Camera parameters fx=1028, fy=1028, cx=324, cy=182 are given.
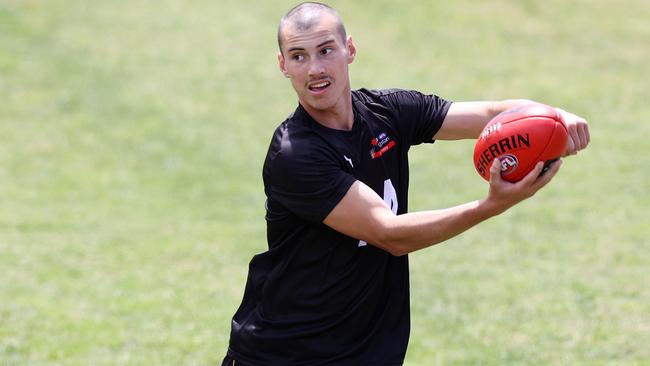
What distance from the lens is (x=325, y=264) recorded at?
4.69 metres

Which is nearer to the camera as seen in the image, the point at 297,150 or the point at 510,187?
the point at 510,187

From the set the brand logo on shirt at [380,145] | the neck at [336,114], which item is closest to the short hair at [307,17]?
the neck at [336,114]

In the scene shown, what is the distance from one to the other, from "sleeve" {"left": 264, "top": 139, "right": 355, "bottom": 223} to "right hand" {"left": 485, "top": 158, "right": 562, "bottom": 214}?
68 cm

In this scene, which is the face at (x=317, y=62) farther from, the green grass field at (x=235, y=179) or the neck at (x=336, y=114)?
the green grass field at (x=235, y=179)

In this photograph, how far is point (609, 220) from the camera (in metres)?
11.7

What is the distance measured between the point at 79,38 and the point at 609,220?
1213cm

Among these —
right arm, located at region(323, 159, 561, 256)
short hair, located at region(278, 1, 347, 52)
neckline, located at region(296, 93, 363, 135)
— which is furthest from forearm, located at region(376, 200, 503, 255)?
short hair, located at region(278, 1, 347, 52)

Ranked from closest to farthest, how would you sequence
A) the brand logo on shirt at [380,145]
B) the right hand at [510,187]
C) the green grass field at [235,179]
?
the right hand at [510,187] < the brand logo on shirt at [380,145] < the green grass field at [235,179]

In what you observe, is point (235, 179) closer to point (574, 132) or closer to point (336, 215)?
point (336, 215)

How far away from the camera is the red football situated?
412 cm

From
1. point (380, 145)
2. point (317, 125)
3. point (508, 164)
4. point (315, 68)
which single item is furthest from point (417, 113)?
point (508, 164)

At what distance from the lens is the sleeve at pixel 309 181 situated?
14.4 feet

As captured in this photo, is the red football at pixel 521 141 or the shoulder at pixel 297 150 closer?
the red football at pixel 521 141

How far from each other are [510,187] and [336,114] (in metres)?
1.04
